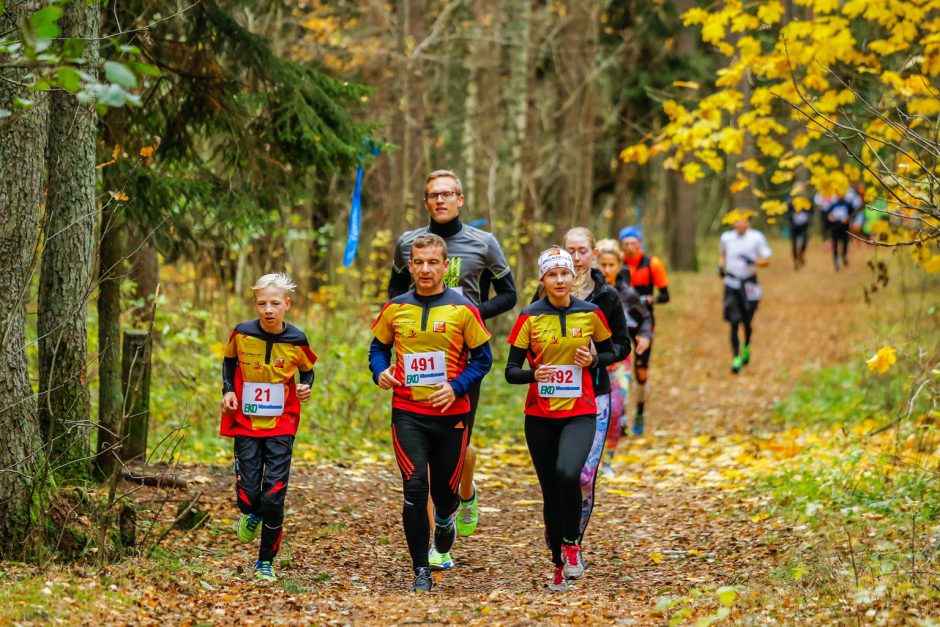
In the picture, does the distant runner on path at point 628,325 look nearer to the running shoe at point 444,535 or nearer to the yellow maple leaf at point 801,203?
the yellow maple leaf at point 801,203

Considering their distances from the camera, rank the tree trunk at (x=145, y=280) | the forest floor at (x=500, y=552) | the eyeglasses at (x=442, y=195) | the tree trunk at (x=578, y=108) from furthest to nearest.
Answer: the tree trunk at (x=578, y=108)
the tree trunk at (x=145, y=280)
the eyeglasses at (x=442, y=195)
the forest floor at (x=500, y=552)

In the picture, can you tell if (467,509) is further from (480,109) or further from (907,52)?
(480,109)

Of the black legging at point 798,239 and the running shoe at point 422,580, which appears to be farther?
the black legging at point 798,239

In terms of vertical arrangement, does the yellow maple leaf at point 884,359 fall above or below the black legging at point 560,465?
above

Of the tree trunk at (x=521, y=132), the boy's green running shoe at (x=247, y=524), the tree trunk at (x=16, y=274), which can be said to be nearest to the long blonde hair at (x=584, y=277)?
the boy's green running shoe at (x=247, y=524)

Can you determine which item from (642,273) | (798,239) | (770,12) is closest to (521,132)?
(642,273)

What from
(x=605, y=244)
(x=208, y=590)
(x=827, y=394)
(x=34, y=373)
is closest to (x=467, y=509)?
(x=208, y=590)

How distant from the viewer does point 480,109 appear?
18.6m

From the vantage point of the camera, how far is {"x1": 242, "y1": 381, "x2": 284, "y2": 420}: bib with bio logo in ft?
19.9

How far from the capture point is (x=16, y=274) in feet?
17.3

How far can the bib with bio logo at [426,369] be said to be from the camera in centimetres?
585

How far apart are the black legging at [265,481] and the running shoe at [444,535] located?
1.01 metres

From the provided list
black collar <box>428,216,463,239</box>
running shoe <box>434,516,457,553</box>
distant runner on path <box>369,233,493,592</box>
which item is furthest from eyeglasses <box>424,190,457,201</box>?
running shoe <box>434,516,457,553</box>

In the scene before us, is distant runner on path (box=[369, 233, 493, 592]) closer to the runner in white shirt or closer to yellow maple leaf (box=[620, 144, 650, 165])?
yellow maple leaf (box=[620, 144, 650, 165])
